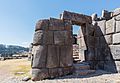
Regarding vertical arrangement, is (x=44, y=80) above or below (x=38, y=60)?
below

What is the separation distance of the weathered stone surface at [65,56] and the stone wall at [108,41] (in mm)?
2273

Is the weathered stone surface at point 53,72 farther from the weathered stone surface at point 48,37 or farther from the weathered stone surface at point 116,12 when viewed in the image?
the weathered stone surface at point 116,12

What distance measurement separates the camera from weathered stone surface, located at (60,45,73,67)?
9168 mm

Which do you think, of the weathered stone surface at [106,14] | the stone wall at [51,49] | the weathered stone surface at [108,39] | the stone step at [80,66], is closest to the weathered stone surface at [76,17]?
the stone wall at [51,49]

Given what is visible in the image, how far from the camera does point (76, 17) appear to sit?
10602 mm

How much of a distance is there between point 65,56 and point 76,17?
101 inches

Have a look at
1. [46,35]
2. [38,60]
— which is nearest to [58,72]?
[38,60]

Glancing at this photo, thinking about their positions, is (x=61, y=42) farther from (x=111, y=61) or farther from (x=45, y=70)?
(x=111, y=61)

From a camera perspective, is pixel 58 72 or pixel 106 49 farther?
pixel 106 49

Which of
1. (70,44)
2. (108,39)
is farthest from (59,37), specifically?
(108,39)

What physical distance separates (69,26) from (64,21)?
36 cm

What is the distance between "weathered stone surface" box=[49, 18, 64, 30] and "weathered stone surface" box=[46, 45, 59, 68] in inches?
36.8

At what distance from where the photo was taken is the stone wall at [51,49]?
28.6ft

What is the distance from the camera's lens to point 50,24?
9.09 meters
